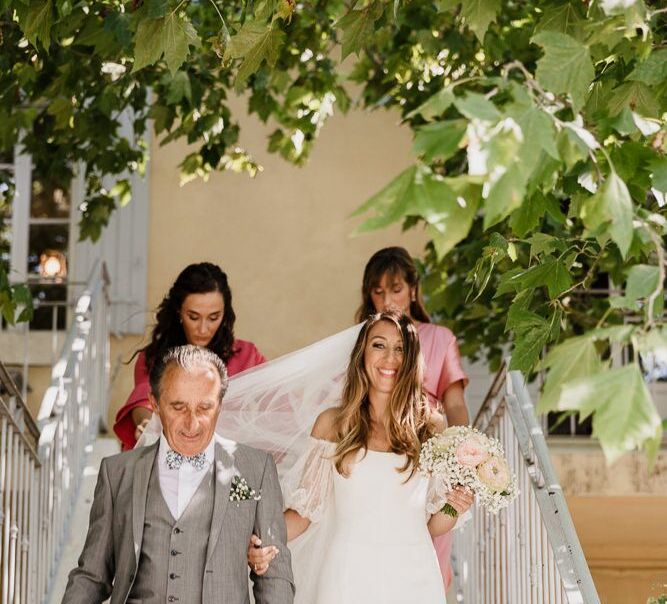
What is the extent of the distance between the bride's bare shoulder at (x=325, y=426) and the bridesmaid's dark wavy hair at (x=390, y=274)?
26.3 inches

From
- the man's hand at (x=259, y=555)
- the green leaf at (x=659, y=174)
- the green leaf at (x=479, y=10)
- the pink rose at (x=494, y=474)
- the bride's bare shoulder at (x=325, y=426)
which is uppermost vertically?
the green leaf at (x=479, y=10)

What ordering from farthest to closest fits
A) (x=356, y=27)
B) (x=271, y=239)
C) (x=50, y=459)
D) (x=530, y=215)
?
(x=271, y=239), (x=50, y=459), (x=356, y=27), (x=530, y=215)

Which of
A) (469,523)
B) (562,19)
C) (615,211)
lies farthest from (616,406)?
(469,523)

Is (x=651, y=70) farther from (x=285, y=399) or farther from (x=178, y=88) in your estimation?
(x=178, y=88)

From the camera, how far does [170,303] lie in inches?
195

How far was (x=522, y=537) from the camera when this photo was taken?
4.81m

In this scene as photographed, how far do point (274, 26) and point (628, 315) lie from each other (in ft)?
16.6

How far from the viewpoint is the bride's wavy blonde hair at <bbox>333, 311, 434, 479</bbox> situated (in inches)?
168

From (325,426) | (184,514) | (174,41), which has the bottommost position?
(184,514)

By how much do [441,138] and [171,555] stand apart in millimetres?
1879

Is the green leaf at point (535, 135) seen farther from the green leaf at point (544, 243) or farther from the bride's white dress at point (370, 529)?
the bride's white dress at point (370, 529)

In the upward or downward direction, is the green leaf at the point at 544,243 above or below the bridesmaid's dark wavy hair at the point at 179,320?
below

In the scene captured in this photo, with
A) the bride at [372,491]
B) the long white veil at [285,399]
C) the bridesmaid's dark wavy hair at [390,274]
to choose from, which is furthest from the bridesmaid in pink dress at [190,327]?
the bridesmaid's dark wavy hair at [390,274]

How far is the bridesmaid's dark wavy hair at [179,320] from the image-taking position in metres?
4.90
